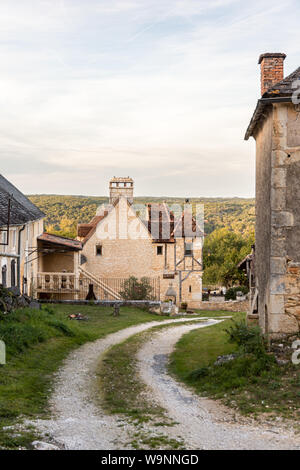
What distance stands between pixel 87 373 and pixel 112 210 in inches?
1078

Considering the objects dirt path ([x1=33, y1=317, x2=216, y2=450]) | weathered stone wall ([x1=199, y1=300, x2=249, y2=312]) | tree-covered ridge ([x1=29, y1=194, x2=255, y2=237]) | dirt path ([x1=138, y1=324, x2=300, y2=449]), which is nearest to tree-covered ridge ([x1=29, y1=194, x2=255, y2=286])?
tree-covered ridge ([x1=29, y1=194, x2=255, y2=237])

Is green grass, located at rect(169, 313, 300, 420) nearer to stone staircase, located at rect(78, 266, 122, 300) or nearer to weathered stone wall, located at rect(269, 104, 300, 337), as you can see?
weathered stone wall, located at rect(269, 104, 300, 337)

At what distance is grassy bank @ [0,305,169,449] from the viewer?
9.24 meters

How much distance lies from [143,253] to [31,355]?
27.0m

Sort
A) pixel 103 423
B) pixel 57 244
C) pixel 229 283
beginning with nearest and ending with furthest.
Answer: pixel 103 423 < pixel 57 244 < pixel 229 283

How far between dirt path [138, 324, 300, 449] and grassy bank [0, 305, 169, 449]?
259 centimetres

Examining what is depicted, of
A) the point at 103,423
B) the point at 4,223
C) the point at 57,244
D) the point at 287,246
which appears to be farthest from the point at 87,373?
the point at 57,244

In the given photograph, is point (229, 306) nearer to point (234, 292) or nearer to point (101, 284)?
point (234, 292)

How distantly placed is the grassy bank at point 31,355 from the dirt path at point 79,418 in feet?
1.02

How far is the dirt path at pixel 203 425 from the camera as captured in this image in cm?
784

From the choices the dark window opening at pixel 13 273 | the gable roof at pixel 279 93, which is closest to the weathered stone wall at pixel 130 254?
the dark window opening at pixel 13 273

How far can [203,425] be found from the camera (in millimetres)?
9031

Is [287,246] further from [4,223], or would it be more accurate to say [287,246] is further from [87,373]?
[4,223]

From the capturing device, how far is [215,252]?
228 feet
